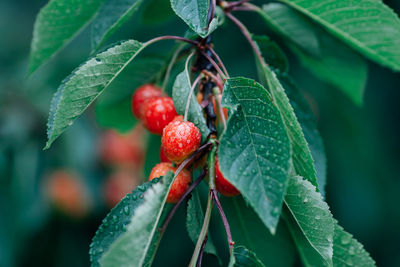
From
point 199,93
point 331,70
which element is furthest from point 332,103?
point 199,93

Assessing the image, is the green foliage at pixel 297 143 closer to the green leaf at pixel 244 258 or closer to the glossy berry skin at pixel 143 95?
the green leaf at pixel 244 258

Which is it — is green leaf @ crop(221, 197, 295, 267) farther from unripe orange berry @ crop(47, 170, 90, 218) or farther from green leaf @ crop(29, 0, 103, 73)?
unripe orange berry @ crop(47, 170, 90, 218)

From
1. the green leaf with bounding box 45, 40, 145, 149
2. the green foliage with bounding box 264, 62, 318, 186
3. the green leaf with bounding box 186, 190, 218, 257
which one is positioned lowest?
the green leaf with bounding box 186, 190, 218, 257

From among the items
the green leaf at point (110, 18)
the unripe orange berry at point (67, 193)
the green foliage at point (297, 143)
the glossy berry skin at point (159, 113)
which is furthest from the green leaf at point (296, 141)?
the unripe orange berry at point (67, 193)

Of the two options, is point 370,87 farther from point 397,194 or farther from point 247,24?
point 247,24

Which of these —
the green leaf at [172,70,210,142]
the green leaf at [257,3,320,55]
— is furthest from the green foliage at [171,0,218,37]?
the green leaf at [257,3,320,55]
